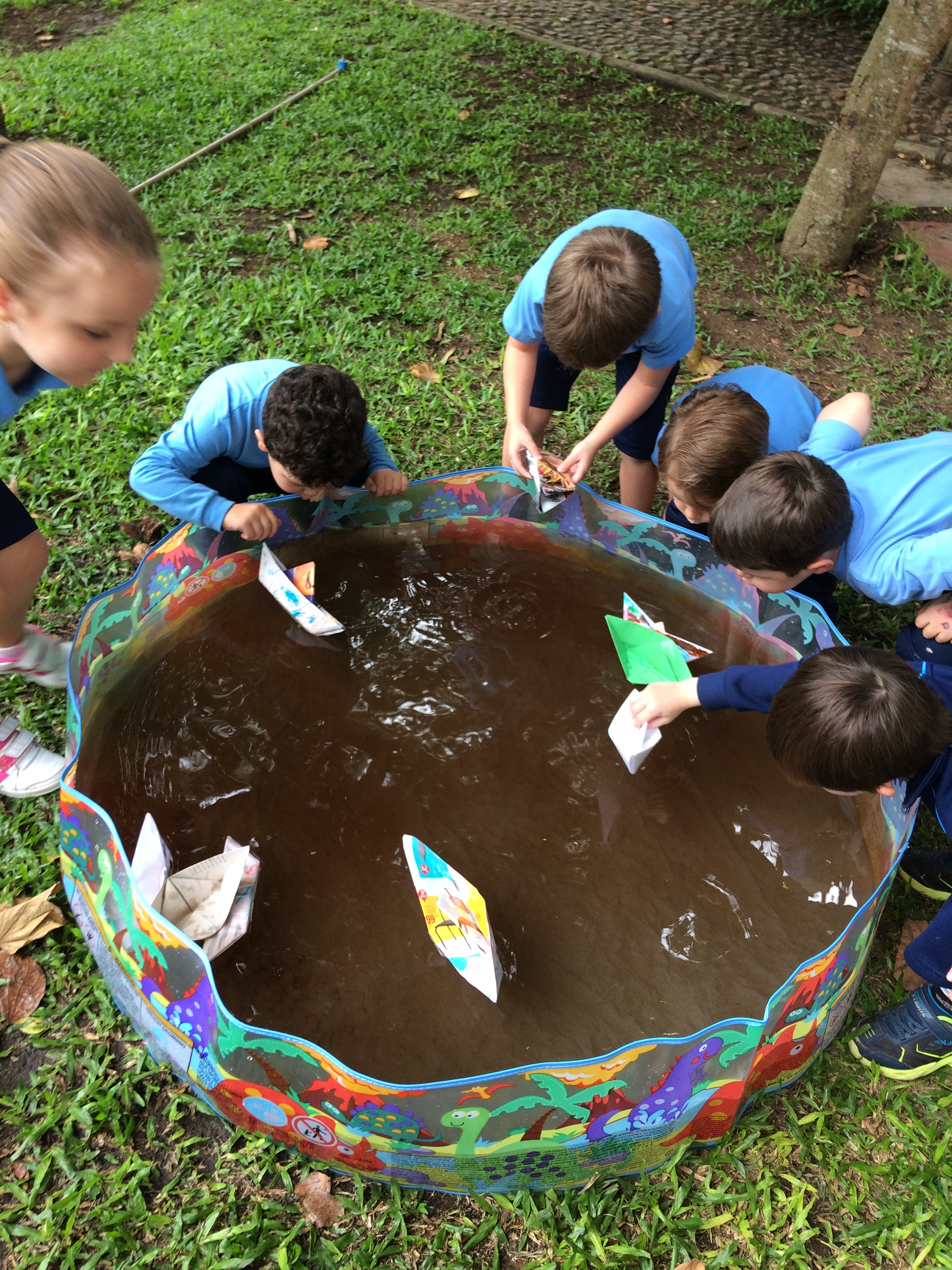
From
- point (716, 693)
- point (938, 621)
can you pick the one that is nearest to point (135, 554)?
point (716, 693)

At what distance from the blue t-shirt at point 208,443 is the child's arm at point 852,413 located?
4.31ft

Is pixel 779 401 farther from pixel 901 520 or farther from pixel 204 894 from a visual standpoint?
pixel 204 894

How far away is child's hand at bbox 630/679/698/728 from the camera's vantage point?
2072mm

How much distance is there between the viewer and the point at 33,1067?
1697 mm

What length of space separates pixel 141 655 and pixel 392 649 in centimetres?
64

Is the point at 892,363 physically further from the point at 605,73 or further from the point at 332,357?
the point at 605,73

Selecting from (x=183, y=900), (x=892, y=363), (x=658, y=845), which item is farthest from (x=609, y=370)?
(x=183, y=900)

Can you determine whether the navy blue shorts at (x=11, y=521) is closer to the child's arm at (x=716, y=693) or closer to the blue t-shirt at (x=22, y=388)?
the blue t-shirt at (x=22, y=388)

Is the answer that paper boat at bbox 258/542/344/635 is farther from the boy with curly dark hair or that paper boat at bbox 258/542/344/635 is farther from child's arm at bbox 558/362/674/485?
child's arm at bbox 558/362/674/485

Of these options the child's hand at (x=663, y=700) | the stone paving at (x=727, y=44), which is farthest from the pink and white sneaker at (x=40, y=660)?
the stone paving at (x=727, y=44)

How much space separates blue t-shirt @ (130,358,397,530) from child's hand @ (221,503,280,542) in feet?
0.06

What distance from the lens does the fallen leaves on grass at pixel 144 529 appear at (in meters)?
2.69

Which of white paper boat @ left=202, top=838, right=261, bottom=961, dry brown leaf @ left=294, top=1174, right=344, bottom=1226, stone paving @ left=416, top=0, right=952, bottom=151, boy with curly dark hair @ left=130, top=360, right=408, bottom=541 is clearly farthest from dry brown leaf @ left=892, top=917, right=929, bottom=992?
stone paving @ left=416, top=0, right=952, bottom=151

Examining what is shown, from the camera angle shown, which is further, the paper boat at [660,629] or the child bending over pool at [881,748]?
the paper boat at [660,629]
